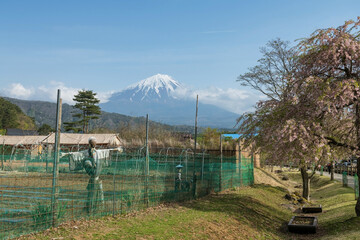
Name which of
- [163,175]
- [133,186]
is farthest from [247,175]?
[133,186]

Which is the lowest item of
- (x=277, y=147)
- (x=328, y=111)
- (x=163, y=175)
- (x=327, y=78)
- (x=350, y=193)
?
(x=350, y=193)

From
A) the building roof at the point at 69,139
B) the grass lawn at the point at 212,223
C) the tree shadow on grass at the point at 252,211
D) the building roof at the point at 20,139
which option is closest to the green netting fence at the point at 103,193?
the grass lawn at the point at 212,223

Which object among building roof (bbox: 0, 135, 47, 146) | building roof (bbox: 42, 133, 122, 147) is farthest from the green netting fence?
building roof (bbox: 0, 135, 47, 146)

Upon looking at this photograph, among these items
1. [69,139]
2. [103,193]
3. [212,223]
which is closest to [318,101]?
[212,223]

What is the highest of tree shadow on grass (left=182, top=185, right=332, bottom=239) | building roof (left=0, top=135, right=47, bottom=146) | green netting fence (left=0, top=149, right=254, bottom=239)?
building roof (left=0, top=135, right=47, bottom=146)

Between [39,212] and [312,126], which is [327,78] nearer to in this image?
[312,126]

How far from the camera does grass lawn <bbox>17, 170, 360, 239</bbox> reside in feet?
26.7

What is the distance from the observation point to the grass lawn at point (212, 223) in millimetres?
8133

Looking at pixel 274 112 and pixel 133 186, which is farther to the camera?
pixel 274 112

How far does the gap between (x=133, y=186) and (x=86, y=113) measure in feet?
222

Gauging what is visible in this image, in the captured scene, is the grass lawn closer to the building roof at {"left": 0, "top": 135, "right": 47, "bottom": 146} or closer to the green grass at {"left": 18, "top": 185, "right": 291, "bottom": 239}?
the green grass at {"left": 18, "top": 185, "right": 291, "bottom": 239}

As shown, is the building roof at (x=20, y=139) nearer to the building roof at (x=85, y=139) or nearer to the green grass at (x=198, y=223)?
the building roof at (x=85, y=139)

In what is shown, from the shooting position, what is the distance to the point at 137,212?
34.3 feet

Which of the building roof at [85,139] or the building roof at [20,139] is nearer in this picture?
the building roof at [85,139]
